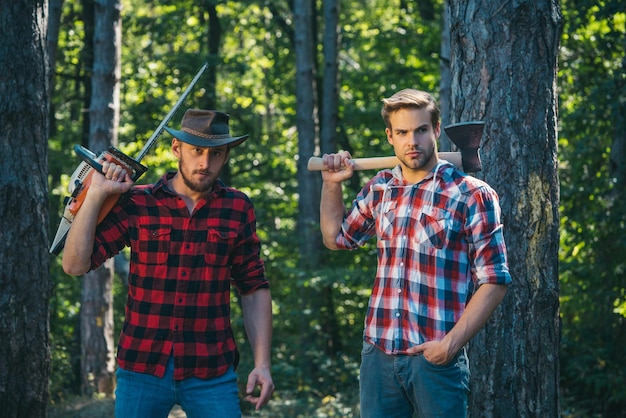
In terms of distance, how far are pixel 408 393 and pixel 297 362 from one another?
42.1 feet

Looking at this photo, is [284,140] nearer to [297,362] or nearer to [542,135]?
[297,362]

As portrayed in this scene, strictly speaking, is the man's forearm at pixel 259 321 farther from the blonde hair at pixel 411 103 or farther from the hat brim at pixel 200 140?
the blonde hair at pixel 411 103

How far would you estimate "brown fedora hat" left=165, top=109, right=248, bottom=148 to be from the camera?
4.17 meters

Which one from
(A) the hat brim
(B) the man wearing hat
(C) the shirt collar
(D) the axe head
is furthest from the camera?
(D) the axe head

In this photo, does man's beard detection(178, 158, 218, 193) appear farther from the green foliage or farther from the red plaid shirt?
the green foliage

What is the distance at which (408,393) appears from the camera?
3922 mm

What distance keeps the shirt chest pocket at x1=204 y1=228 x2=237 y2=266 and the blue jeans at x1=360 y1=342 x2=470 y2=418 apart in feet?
2.60

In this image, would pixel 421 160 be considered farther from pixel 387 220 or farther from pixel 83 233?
pixel 83 233

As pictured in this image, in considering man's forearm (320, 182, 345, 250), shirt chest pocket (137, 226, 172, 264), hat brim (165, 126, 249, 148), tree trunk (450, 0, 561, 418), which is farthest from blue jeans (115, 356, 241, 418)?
tree trunk (450, 0, 561, 418)

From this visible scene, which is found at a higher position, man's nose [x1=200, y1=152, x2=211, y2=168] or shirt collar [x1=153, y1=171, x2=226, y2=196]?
man's nose [x1=200, y1=152, x2=211, y2=168]

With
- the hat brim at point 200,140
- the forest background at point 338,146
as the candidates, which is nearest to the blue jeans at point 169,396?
the hat brim at point 200,140

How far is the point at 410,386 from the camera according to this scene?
3.90 meters

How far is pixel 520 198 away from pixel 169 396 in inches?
97.9

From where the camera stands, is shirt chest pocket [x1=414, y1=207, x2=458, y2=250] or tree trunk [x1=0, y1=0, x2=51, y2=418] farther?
tree trunk [x1=0, y1=0, x2=51, y2=418]
